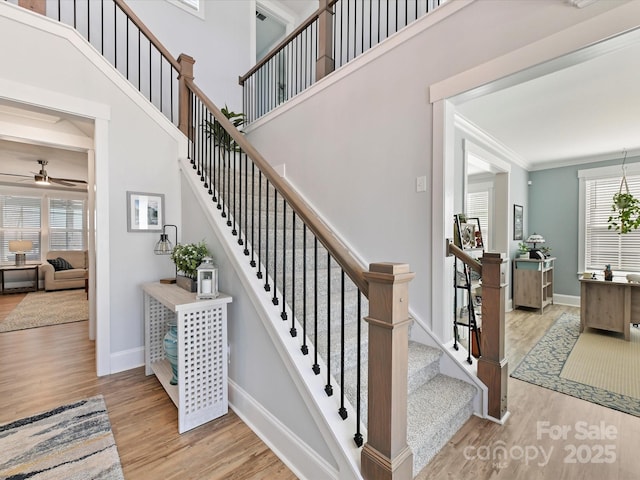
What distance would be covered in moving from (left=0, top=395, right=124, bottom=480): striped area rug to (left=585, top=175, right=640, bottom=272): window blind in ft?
22.1

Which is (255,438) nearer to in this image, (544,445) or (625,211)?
(544,445)

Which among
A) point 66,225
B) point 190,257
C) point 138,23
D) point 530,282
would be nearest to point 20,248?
point 66,225

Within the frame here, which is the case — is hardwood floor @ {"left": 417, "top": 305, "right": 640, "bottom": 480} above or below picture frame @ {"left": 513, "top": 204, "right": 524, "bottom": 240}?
below

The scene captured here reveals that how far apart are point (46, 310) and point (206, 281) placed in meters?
4.79

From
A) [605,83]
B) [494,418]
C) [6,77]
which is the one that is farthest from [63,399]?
[605,83]

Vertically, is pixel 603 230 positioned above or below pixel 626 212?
below

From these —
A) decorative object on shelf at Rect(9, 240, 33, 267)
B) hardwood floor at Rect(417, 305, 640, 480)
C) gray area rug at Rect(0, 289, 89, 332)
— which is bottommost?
gray area rug at Rect(0, 289, 89, 332)

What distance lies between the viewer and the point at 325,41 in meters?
3.10

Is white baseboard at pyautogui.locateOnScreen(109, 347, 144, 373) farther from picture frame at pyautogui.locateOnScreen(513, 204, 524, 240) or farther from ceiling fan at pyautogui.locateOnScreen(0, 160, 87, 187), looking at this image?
picture frame at pyautogui.locateOnScreen(513, 204, 524, 240)

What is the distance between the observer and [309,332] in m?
1.87

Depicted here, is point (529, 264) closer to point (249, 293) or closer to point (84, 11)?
point (249, 293)

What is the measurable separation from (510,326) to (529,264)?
1.30 metres

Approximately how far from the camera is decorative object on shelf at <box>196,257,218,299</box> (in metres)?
1.99

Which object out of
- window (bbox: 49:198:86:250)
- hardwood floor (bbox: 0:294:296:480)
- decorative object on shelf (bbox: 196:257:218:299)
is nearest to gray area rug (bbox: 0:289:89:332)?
hardwood floor (bbox: 0:294:296:480)
